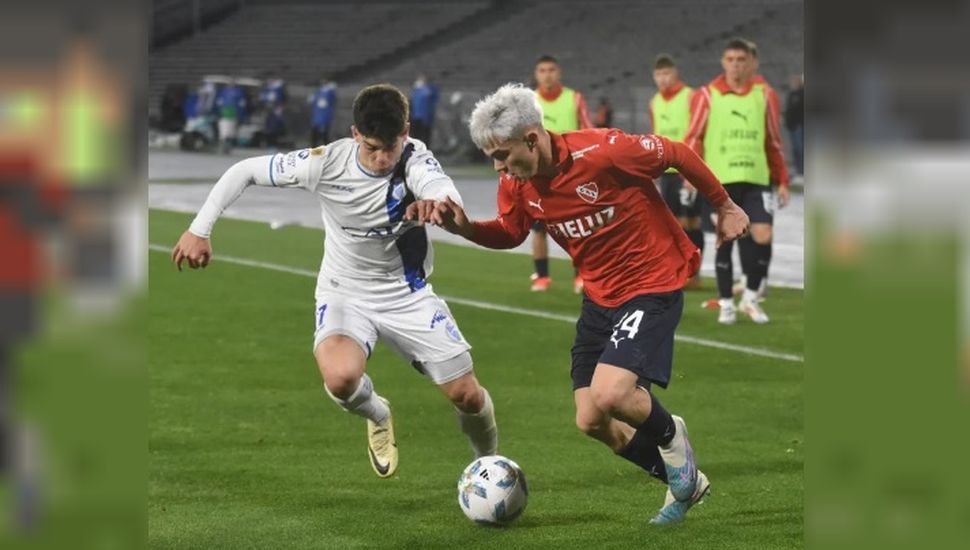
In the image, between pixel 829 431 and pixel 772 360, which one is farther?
pixel 772 360

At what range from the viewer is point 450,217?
5.43 m

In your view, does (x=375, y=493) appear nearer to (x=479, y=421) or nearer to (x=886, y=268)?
(x=479, y=421)

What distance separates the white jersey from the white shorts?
6 centimetres

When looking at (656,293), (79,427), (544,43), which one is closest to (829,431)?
(79,427)

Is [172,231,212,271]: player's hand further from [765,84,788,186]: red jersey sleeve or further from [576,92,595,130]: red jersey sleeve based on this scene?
[576,92,595,130]: red jersey sleeve

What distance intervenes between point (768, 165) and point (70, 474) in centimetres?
1285

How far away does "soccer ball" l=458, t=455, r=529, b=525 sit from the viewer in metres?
6.21

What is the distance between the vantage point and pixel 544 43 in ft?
156

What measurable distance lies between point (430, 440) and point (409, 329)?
1.92 meters

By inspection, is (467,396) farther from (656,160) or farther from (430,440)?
(430,440)

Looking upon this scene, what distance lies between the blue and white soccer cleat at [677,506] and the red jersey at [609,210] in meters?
0.81

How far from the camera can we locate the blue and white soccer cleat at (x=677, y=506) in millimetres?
6191

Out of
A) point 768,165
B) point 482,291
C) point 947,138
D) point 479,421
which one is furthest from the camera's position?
point 482,291

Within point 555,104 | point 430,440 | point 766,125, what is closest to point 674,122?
point 555,104
